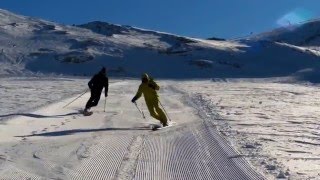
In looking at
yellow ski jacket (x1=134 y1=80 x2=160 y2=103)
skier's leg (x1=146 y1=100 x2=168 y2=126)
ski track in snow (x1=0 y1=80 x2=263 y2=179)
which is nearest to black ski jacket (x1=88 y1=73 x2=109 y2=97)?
ski track in snow (x1=0 y1=80 x2=263 y2=179)

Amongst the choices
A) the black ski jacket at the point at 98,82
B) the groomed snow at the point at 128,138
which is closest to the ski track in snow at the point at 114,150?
the groomed snow at the point at 128,138

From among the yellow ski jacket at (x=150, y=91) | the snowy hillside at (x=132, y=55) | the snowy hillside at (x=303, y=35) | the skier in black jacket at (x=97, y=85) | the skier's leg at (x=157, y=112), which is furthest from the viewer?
the snowy hillside at (x=303, y=35)

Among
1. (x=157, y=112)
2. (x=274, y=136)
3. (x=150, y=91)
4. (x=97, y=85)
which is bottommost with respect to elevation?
(x=274, y=136)

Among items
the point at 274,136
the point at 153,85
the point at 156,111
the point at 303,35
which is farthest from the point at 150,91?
the point at 303,35

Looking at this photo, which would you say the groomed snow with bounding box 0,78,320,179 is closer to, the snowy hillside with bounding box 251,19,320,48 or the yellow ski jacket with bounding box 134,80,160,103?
the yellow ski jacket with bounding box 134,80,160,103

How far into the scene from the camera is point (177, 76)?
2085 inches

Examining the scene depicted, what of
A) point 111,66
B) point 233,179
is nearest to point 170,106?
point 233,179

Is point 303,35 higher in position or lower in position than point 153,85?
higher

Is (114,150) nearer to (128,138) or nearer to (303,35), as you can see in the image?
(128,138)

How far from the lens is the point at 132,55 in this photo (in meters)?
61.4

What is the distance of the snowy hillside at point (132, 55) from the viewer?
55219 millimetres

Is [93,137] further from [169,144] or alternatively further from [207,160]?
[207,160]

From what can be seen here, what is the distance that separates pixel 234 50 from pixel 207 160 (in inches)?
2314

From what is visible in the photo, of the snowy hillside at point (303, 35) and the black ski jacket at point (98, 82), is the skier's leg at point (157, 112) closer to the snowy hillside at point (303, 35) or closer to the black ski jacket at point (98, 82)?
the black ski jacket at point (98, 82)
